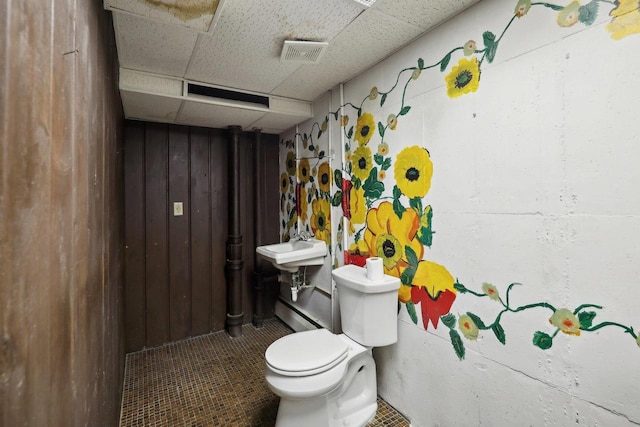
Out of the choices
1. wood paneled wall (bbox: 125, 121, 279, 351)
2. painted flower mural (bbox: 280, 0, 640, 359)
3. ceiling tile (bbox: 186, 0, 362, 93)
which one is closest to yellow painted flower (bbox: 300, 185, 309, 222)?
painted flower mural (bbox: 280, 0, 640, 359)

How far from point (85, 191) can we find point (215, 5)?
91cm

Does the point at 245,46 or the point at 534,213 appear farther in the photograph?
the point at 245,46

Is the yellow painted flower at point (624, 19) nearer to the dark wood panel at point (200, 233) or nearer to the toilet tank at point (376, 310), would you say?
the toilet tank at point (376, 310)

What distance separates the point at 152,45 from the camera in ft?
5.29

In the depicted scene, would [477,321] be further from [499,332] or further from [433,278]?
[433,278]

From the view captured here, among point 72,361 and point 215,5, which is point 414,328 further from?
point 215,5

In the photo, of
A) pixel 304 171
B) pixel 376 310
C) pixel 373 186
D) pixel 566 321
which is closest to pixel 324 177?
pixel 304 171

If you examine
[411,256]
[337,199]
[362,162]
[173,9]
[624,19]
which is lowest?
[411,256]

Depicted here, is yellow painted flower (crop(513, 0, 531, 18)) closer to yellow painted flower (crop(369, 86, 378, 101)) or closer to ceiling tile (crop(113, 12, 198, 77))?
yellow painted flower (crop(369, 86, 378, 101))

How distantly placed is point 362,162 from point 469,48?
87 centimetres

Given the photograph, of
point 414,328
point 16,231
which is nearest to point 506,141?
point 414,328

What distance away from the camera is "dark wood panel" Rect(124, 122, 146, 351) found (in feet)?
8.30

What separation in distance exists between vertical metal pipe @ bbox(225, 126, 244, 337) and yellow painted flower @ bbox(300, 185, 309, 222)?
630 mm

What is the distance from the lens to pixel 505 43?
4.02 feet
